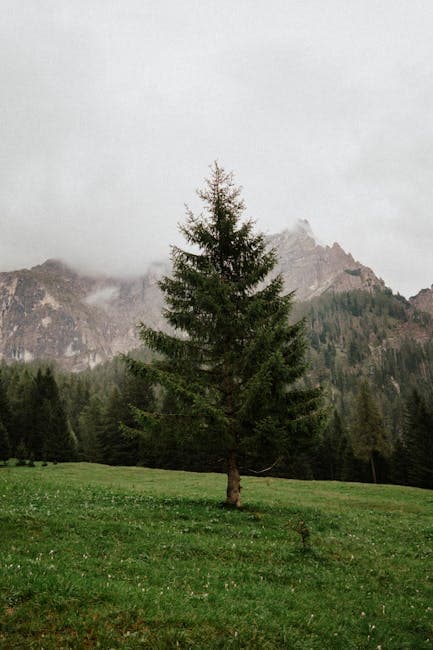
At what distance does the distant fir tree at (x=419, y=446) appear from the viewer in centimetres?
6144

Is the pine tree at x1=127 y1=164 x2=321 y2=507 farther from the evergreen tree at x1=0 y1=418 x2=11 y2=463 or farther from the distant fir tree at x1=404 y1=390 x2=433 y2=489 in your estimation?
the distant fir tree at x1=404 y1=390 x2=433 y2=489

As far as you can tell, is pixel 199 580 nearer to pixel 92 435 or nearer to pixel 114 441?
pixel 114 441

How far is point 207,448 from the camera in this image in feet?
64.7

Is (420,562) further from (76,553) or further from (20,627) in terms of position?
(20,627)

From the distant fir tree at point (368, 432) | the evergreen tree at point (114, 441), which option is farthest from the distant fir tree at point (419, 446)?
the evergreen tree at point (114, 441)

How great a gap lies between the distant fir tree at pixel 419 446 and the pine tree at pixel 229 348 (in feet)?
171

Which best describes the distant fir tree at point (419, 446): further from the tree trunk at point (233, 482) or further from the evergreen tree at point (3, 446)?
the evergreen tree at point (3, 446)

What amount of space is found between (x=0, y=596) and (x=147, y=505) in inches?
478

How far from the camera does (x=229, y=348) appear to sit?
2114cm

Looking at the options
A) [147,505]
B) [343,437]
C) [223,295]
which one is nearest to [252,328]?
[223,295]

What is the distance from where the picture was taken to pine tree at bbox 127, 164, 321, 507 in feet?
60.8

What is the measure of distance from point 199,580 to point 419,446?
63.3 metres

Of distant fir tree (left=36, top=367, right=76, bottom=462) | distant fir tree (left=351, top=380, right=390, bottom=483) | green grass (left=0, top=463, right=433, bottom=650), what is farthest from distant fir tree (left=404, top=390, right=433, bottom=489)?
distant fir tree (left=36, top=367, right=76, bottom=462)

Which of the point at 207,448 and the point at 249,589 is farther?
the point at 207,448
